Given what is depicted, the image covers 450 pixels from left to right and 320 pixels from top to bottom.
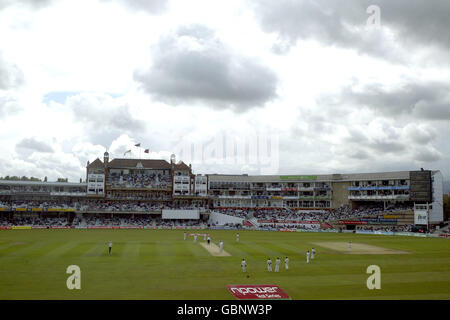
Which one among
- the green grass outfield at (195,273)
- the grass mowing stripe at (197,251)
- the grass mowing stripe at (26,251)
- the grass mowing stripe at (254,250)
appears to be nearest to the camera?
the green grass outfield at (195,273)

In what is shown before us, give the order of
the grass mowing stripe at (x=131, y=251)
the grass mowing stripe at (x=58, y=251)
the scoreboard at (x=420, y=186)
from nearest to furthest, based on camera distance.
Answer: the grass mowing stripe at (x=58, y=251)
the grass mowing stripe at (x=131, y=251)
the scoreboard at (x=420, y=186)

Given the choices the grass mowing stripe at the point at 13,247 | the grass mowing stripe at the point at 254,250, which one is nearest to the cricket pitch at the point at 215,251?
the grass mowing stripe at the point at 254,250

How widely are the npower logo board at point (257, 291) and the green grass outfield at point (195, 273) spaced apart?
560 millimetres

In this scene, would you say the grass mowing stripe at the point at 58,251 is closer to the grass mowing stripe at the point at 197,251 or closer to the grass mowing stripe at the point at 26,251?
the grass mowing stripe at the point at 26,251

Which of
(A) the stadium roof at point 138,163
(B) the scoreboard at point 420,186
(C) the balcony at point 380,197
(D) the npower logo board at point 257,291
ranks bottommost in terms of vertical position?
(D) the npower logo board at point 257,291

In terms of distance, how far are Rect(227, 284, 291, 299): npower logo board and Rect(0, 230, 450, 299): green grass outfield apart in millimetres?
560

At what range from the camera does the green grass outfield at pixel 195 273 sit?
20.7 m

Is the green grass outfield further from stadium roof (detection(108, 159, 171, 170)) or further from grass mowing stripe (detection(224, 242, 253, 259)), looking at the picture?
stadium roof (detection(108, 159, 171, 170))

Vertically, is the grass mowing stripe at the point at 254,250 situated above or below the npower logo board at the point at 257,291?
below

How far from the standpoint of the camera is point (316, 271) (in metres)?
27.6

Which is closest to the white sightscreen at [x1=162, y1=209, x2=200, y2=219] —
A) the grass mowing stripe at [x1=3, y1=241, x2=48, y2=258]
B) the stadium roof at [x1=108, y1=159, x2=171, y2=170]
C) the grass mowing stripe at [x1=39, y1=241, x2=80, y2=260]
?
the stadium roof at [x1=108, y1=159, x2=171, y2=170]

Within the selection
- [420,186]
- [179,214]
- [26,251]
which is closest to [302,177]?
[420,186]
